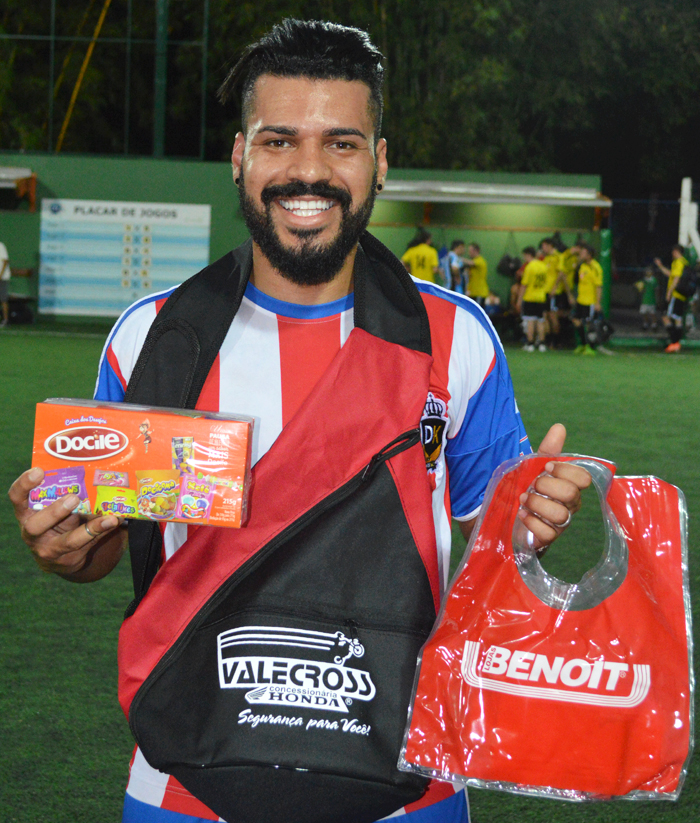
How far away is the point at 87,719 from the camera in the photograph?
3.63 m

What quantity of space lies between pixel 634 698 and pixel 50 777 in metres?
2.38

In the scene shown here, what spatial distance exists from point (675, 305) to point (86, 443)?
1739cm

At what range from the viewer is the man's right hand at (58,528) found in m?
1.53

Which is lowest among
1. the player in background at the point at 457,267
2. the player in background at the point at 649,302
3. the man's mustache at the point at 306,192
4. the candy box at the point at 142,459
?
the player in background at the point at 649,302

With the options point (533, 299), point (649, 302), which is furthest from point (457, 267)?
point (649, 302)

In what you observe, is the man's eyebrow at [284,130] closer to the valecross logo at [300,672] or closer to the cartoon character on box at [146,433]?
the cartoon character on box at [146,433]

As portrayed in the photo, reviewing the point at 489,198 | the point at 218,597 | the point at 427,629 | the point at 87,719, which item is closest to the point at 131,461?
the point at 218,597

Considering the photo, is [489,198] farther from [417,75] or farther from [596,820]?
[596,820]

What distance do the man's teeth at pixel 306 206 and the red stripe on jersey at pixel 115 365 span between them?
0.40 m

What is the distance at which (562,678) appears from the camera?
4.73 ft

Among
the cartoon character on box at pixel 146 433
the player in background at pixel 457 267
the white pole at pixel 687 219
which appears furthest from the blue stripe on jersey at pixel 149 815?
the white pole at pixel 687 219

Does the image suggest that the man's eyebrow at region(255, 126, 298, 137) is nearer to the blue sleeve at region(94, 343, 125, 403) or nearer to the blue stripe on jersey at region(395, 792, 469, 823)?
the blue sleeve at region(94, 343, 125, 403)

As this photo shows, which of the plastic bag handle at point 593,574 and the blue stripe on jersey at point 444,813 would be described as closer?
the plastic bag handle at point 593,574

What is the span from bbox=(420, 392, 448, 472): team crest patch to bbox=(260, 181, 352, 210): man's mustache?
1.22ft
